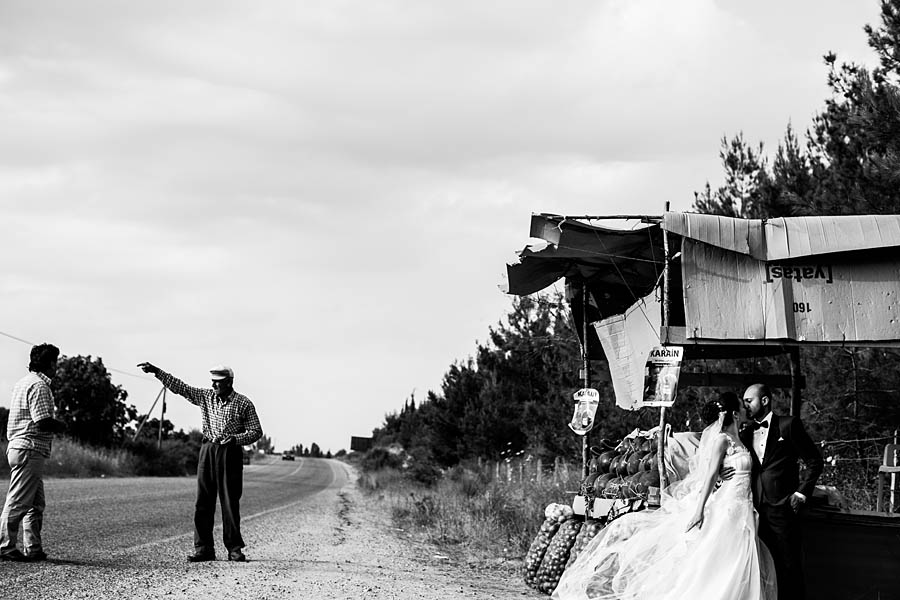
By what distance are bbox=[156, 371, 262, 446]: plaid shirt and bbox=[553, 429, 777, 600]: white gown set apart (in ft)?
13.5

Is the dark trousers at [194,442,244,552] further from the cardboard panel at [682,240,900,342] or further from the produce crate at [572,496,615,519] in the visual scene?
the cardboard panel at [682,240,900,342]

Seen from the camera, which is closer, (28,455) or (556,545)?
(28,455)

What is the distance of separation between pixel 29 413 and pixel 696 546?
661 centimetres

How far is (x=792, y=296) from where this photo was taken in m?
8.66

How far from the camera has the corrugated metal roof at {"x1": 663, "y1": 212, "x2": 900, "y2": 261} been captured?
28.0ft

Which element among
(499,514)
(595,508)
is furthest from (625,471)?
(499,514)

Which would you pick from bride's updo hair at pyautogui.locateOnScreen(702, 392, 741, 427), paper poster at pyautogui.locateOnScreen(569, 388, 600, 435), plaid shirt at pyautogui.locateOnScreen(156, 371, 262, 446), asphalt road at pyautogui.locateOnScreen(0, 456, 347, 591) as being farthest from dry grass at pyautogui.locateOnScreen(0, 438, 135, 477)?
bride's updo hair at pyautogui.locateOnScreen(702, 392, 741, 427)

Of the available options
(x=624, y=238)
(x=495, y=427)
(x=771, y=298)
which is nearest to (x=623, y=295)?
(x=624, y=238)

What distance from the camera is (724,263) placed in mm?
8805

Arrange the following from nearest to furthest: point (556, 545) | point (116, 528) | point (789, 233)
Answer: point (789, 233) < point (556, 545) < point (116, 528)

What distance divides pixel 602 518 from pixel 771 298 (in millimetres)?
2871

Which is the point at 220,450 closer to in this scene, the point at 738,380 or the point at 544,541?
the point at 544,541

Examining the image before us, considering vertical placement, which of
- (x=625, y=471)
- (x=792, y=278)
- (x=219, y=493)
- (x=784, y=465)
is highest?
(x=792, y=278)

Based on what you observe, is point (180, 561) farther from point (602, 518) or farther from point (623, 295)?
point (623, 295)
